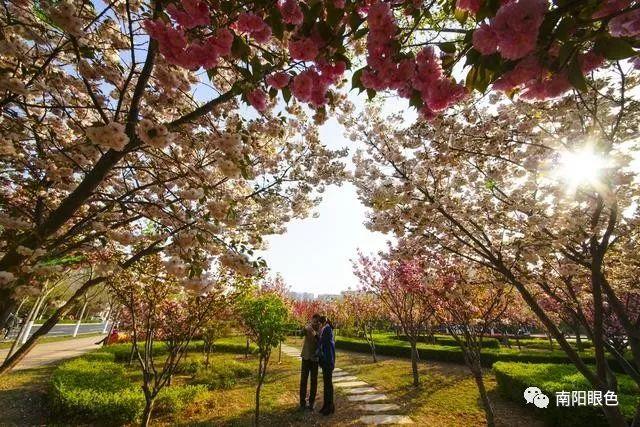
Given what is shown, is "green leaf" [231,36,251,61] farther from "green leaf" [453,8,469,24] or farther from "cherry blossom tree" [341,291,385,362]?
"cherry blossom tree" [341,291,385,362]

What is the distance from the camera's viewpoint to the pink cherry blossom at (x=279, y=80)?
2539 mm

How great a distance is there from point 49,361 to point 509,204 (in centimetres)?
2042

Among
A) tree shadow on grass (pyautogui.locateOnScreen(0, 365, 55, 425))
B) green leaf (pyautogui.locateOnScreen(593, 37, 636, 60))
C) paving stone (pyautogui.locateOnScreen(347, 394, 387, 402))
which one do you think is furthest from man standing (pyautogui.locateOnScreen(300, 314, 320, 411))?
green leaf (pyautogui.locateOnScreen(593, 37, 636, 60))

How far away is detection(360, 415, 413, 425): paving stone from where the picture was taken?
7.27 meters

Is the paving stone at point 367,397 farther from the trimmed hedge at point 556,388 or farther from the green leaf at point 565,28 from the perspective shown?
the green leaf at point 565,28

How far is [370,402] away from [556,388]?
4.44 meters

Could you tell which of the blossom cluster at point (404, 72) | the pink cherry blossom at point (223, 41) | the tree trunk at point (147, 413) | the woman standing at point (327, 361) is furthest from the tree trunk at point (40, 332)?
the woman standing at point (327, 361)

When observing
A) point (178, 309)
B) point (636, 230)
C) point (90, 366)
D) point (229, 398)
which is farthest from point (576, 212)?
point (90, 366)

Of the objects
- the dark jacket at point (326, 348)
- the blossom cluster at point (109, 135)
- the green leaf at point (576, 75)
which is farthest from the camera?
the dark jacket at point (326, 348)

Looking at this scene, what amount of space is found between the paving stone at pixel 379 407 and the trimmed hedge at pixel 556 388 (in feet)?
11.1

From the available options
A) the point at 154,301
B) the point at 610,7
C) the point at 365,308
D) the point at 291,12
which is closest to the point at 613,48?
the point at 610,7

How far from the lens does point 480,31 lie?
1580 mm

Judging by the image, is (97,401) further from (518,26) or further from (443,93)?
(518,26)

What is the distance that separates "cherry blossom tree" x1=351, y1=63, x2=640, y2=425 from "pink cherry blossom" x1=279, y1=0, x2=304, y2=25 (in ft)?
10.4
